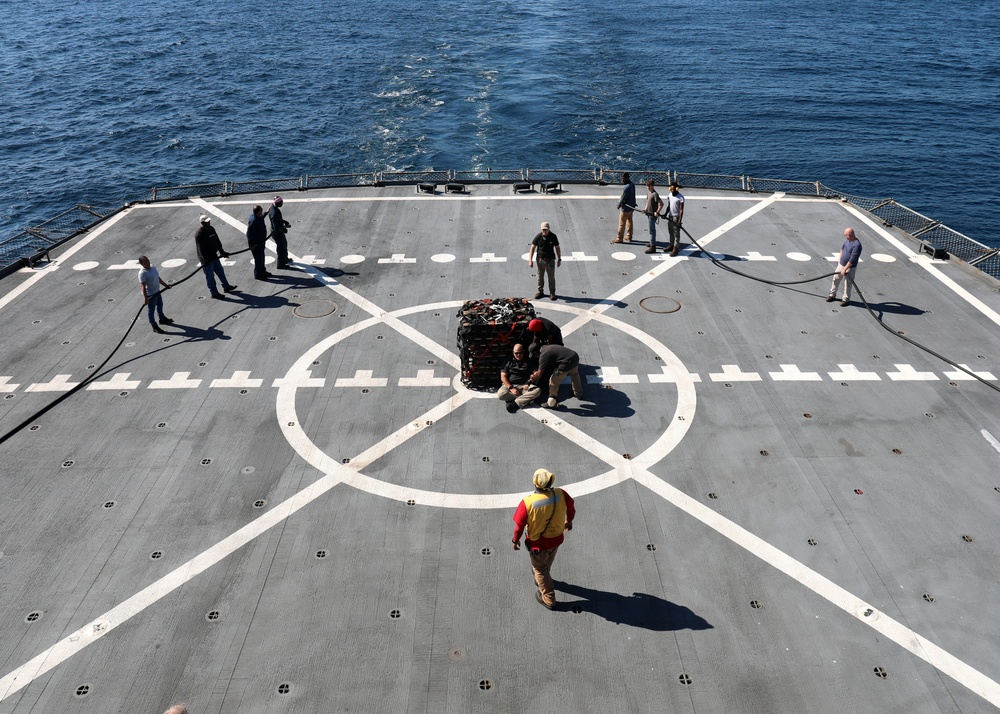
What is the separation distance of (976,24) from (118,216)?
10618 centimetres

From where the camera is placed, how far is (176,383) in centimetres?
1995

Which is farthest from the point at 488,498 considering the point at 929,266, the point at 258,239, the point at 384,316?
the point at 929,266

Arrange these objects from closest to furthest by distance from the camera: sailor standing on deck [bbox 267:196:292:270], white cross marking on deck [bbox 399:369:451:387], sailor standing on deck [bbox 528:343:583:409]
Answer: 1. sailor standing on deck [bbox 528:343:583:409]
2. white cross marking on deck [bbox 399:369:451:387]
3. sailor standing on deck [bbox 267:196:292:270]

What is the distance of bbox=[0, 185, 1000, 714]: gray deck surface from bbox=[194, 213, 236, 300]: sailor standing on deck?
0.71 meters

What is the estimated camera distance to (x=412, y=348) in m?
21.5

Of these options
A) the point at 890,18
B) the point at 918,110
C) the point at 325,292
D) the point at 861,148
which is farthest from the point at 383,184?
the point at 890,18

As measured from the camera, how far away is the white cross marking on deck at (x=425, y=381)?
19688 mm

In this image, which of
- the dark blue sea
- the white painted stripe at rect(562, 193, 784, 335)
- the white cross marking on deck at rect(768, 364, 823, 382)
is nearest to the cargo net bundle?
the white painted stripe at rect(562, 193, 784, 335)

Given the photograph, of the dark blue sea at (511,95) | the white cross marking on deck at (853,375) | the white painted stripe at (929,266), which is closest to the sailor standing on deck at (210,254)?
the white cross marking on deck at (853,375)

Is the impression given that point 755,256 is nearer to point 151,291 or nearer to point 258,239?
point 258,239

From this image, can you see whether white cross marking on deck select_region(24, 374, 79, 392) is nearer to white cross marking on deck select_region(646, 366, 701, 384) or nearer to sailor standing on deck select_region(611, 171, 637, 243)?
white cross marking on deck select_region(646, 366, 701, 384)

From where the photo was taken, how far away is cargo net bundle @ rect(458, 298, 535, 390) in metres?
18.8

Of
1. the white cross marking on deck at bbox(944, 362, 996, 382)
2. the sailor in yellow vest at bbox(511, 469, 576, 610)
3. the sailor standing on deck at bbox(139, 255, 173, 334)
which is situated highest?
the sailor in yellow vest at bbox(511, 469, 576, 610)

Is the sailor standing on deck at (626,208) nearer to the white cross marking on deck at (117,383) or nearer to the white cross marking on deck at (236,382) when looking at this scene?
the white cross marking on deck at (236,382)
